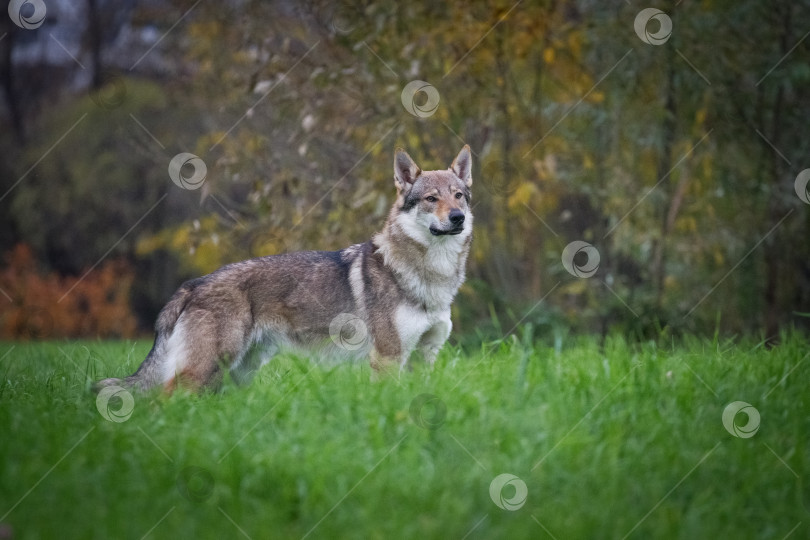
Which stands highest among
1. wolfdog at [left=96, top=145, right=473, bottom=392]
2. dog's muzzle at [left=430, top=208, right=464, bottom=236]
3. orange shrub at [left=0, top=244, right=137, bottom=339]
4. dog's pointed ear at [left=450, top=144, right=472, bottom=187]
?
dog's pointed ear at [left=450, top=144, right=472, bottom=187]

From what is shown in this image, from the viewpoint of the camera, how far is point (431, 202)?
18.2 feet

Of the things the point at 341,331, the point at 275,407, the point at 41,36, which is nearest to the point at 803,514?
the point at 275,407

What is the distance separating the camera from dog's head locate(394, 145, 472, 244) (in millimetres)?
5457

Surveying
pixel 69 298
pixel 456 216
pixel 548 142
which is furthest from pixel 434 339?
pixel 69 298

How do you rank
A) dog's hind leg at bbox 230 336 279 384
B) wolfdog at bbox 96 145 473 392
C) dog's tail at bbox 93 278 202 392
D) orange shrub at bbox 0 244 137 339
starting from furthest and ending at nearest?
orange shrub at bbox 0 244 137 339 < dog's hind leg at bbox 230 336 279 384 < wolfdog at bbox 96 145 473 392 < dog's tail at bbox 93 278 202 392

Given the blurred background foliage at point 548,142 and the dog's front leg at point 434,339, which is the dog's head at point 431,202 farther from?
the blurred background foliage at point 548,142

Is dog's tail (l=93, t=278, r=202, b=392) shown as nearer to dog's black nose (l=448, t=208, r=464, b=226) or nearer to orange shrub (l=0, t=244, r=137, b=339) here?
dog's black nose (l=448, t=208, r=464, b=226)

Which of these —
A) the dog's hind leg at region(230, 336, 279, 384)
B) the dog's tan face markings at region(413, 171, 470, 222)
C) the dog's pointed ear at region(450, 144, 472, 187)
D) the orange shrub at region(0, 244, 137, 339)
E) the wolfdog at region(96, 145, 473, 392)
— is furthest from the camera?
the orange shrub at region(0, 244, 137, 339)

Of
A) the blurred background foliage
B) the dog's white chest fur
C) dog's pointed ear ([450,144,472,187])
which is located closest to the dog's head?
dog's pointed ear ([450,144,472,187])

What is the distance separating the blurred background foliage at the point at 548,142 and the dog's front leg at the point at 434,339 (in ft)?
8.61

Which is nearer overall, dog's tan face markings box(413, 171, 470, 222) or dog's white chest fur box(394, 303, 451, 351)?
dog's white chest fur box(394, 303, 451, 351)

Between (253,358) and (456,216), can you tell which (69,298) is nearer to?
(253,358)

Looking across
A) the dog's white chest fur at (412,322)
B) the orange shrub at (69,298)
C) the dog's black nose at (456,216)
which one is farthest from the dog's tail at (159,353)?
the orange shrub at (69,298)

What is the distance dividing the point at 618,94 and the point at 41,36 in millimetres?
13070
